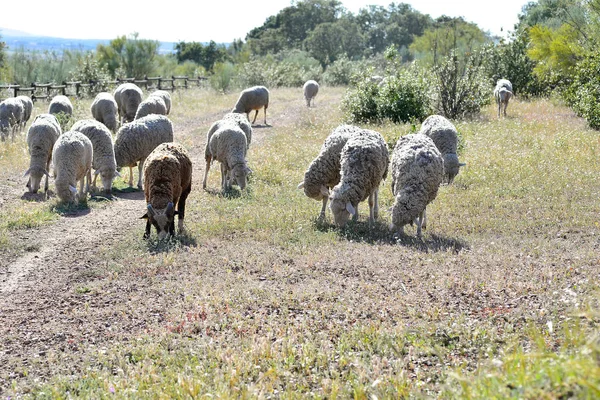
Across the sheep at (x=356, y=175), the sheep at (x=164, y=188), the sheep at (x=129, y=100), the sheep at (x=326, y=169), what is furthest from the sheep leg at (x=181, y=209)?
the sheep at (x=129, y=100)

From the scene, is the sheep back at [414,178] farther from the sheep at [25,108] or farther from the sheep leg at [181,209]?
the sheep at [25,108]

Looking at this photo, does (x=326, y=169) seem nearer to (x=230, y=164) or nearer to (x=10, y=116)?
(x=230, y=164)

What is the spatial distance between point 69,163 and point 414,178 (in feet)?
21.4

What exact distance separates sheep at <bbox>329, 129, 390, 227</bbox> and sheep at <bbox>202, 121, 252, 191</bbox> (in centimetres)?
352

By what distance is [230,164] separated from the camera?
13.2 metres

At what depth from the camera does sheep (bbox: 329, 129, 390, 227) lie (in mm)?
9883

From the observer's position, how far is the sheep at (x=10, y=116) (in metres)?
18.8

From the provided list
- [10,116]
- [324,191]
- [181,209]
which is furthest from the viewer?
[10,116]

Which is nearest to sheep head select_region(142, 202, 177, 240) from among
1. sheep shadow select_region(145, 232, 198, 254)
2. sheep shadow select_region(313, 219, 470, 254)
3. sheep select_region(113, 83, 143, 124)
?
sheep shadow select_region(145, 232, 198, 254)

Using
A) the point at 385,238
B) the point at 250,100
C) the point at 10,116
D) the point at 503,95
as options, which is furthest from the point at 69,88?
the point at 385,238

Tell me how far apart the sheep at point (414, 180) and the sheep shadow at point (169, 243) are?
3.10 meters

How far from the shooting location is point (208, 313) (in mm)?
6707

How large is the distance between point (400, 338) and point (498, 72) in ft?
101

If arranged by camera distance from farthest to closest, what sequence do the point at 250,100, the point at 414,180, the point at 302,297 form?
the point at 250,100
the point at 414,180
the point at 302,297
